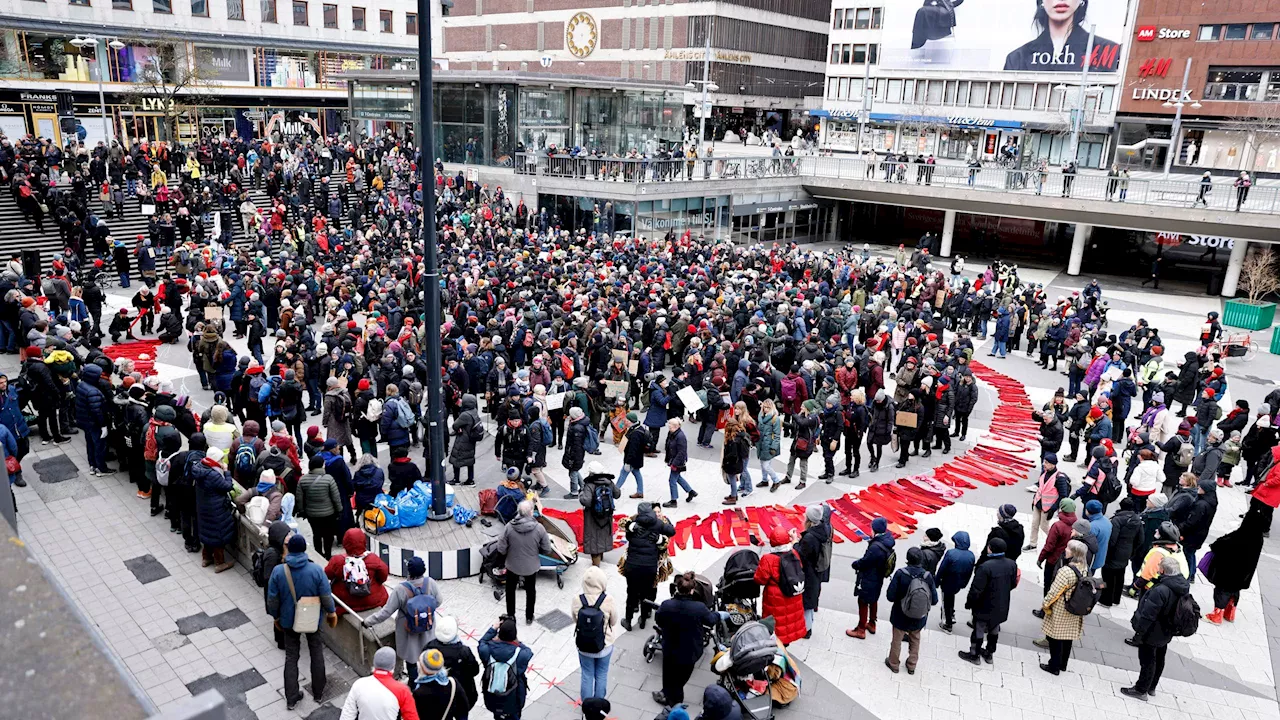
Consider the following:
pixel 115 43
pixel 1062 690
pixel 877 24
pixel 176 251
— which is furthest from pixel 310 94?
pixel 1062 690

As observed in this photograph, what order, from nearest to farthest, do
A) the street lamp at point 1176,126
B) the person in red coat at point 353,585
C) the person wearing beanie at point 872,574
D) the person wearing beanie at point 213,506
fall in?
the person in red coat at point 353,585 → the person wearing beanie at point 872,574 → the person wearing beanie at point 213,506 → the street lamp at point 1176,126

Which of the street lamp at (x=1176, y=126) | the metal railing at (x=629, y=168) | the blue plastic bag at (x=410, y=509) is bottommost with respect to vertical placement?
the blue plastic bag at (x=410, y=509)

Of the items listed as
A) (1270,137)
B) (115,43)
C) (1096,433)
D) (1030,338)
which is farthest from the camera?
(1270,137)

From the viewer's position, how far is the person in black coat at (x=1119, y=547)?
10.4m

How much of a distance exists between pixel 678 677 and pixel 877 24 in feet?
222

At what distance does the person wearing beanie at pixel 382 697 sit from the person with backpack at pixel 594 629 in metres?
1.87

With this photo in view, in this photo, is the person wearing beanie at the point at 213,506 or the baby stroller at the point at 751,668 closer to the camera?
the baby stroller at the point at 751,668

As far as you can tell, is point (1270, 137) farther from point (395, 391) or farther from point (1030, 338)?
point (395, 391)

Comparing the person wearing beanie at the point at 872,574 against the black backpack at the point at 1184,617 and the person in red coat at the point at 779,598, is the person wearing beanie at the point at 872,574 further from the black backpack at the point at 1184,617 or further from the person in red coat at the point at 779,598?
the black backpack at the point at 1184,617

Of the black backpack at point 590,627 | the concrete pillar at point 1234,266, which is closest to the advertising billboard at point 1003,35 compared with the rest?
the concrete pillar at point 1234,266

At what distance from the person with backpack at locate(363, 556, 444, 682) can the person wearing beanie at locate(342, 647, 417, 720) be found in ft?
4.17

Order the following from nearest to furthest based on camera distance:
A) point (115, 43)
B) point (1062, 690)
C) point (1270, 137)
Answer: point (1062, 690) < point (115, 43) < point (1270, 137)

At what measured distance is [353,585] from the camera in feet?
28.7

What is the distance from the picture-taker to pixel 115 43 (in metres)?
32.6
